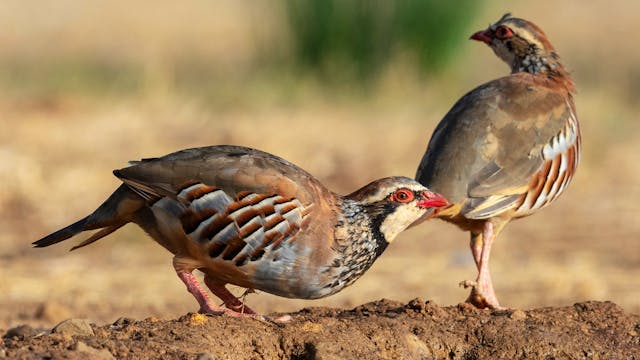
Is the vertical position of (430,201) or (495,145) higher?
(495,145)

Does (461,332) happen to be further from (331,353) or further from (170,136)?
(170,136)

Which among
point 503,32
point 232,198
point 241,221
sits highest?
point 503,32

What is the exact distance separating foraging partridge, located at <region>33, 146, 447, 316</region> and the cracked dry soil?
0.77 ft

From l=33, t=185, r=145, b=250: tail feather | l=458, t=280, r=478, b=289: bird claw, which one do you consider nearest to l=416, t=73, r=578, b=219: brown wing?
l=458, t=280, r=478, b=289: bird claw

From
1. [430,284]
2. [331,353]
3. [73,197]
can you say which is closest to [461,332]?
[331,353]

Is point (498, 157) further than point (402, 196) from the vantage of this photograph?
Yes

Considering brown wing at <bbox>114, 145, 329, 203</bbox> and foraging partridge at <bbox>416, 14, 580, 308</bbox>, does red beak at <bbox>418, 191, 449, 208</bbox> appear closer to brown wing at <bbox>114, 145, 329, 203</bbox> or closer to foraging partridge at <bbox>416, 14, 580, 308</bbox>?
brown wing at <bbox>114, 145, 329, 203</bbox>

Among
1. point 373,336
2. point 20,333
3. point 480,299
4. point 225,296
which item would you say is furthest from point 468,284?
point 20,333

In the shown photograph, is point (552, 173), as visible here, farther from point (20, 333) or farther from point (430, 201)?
point (20, 333)

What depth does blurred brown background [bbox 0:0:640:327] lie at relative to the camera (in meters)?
8.25

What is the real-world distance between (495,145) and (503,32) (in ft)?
3.43

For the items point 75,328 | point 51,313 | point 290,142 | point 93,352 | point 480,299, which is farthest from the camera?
point 290,142

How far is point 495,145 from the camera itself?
21.6ft

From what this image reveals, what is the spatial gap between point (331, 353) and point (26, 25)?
14707mm
